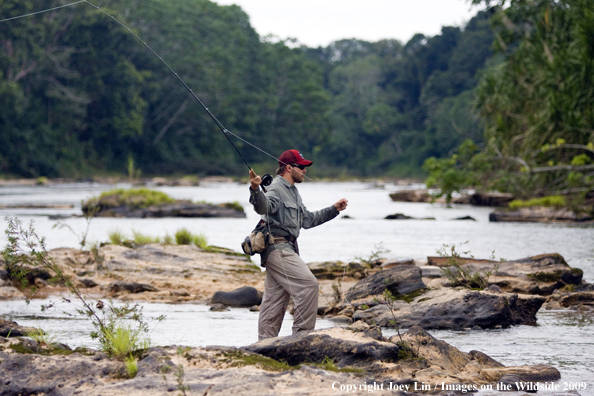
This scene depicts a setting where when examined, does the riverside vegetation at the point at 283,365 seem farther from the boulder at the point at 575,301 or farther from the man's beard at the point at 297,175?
the boulder at the point at 575,301

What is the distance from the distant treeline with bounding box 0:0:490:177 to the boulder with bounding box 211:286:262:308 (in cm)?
2740

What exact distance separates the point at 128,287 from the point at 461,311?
14.9 ft

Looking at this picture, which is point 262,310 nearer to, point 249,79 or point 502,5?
point 502,5

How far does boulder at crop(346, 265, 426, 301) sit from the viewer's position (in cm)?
870

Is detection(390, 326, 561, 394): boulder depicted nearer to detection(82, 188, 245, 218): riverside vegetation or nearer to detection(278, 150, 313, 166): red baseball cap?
detection(278, 150, 313, 166): red baseball cap

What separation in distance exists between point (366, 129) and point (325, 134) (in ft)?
19.3

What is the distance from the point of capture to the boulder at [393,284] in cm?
870

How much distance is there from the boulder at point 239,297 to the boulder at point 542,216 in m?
13.6

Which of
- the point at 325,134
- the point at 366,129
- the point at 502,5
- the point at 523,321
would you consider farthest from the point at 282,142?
the point at 523,321

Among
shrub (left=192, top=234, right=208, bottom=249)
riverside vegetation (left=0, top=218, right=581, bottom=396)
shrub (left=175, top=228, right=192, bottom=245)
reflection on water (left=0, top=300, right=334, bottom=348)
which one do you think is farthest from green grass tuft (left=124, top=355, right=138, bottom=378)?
shrub (left=175, top=228, right=192, bottom=245)

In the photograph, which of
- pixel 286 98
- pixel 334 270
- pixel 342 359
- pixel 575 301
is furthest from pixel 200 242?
pixel 286 98

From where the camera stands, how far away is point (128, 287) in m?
10.2

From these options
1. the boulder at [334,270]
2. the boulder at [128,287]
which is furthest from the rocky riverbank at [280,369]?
the boulder at [334,270]

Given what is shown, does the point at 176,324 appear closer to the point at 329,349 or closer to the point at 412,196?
the point at 329,349
